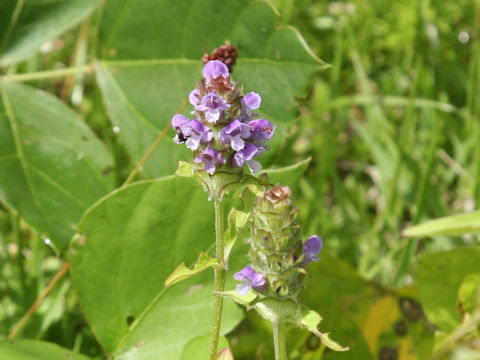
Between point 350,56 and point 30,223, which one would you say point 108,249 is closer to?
point 30,223

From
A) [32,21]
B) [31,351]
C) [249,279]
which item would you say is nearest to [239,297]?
[249,279]

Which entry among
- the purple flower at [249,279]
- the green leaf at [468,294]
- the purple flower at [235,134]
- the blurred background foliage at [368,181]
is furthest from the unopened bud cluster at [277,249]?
the green leaf at [468,294]

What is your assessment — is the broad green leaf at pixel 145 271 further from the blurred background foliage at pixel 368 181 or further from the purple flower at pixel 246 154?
the purple flower at pixel 246 154

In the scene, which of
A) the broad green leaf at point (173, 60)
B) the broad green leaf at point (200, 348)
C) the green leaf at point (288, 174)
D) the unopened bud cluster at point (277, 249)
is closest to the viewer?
the unopened bud cluster at point (277, 249)

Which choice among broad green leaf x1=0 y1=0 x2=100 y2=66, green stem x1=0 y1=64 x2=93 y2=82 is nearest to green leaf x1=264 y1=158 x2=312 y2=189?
green stem x1=0 y1=64 x2=93 y2=82

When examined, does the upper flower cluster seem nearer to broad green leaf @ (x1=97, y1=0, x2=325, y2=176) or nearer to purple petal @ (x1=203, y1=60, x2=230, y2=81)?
purple petal @ (x1=203, y1=60, x2=230, y2=81)

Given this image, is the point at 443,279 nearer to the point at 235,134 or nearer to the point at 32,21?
the point at 235,134

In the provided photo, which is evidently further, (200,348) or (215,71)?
(200,348)
